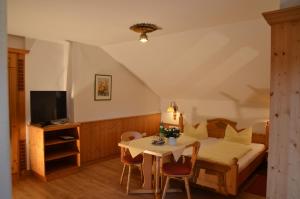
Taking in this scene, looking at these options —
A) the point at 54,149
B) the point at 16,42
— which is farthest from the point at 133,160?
the point at 16,42

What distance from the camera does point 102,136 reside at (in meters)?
4.92

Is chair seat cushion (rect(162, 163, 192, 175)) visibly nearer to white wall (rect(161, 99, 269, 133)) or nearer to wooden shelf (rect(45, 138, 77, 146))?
wooden shelf (rect(45, 138, 77, 146))

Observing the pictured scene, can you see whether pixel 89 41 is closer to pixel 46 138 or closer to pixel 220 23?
pixel 46 138

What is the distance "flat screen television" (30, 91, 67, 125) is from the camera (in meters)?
3.94

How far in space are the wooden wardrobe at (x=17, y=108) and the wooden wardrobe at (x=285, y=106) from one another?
12.4 feet

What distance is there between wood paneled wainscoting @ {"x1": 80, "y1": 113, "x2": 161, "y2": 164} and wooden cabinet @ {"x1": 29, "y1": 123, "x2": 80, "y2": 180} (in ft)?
0.79

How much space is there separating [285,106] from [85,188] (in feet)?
10.2

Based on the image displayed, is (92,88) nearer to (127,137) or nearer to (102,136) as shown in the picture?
(102,136)

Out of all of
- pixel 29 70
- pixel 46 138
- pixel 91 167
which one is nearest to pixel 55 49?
pixel 29 70

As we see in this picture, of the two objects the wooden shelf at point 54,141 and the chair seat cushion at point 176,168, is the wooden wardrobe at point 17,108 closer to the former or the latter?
the wooden shelf at point 54,141

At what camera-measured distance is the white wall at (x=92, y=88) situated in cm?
449

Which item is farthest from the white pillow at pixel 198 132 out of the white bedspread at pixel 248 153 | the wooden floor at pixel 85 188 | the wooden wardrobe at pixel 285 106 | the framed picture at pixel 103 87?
the wooden wardrobe at pixel 285 106

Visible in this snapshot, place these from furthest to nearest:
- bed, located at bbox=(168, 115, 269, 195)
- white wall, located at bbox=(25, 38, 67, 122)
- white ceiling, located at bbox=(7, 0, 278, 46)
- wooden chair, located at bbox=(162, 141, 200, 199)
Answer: white wall, located at bbox=(25, 38, 67, 122), bed, located at bbox=(168, 115, 269, 195), wooden chair, located at bbox=(162, 141, 200, 199), white ceiling, located at bbox=(7, 0, 278, 46)

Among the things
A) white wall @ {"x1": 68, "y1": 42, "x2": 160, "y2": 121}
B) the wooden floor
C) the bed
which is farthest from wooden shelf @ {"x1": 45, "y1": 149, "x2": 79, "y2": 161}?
the bed
